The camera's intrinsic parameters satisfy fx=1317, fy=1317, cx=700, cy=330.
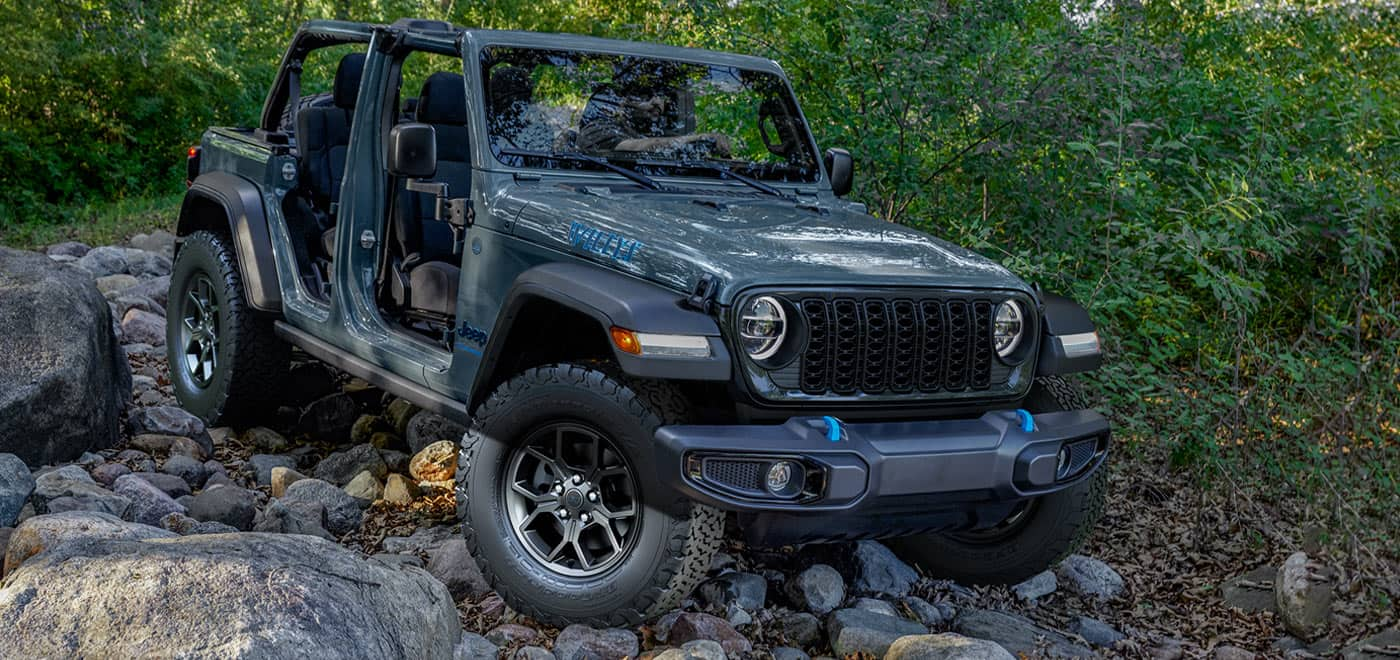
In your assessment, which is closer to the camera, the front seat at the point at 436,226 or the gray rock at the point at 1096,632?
the gray rock at the point at 1096,632

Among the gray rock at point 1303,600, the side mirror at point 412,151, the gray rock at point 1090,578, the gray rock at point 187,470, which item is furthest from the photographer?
the gray rock at point 187,470

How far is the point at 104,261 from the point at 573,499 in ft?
27.1

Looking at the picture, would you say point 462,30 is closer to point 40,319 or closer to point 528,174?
point 528,174

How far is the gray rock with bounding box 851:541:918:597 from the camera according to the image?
5.04 m

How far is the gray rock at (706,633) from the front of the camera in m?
4.28

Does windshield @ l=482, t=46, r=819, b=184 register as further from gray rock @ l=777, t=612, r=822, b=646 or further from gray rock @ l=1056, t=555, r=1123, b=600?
gray rock @ l=1056, t=555, r=1123, b=600

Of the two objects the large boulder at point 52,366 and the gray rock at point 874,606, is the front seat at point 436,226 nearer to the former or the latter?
the large boulder at point 52,366

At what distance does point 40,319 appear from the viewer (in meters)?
5.74

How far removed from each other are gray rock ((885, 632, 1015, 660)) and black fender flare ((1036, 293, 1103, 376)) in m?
1.01

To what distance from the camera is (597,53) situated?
5383 millimetres

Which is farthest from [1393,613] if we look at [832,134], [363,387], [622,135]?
[363,387]

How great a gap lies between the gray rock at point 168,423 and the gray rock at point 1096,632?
4.07 m

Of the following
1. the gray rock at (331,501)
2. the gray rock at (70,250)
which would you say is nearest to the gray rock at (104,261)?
the gray rock at (70,250)

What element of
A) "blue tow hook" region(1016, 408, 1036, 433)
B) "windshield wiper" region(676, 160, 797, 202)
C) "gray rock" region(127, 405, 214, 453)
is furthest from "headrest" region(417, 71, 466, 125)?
"blue tow hook" region(1016, 408, 1036, 433)
